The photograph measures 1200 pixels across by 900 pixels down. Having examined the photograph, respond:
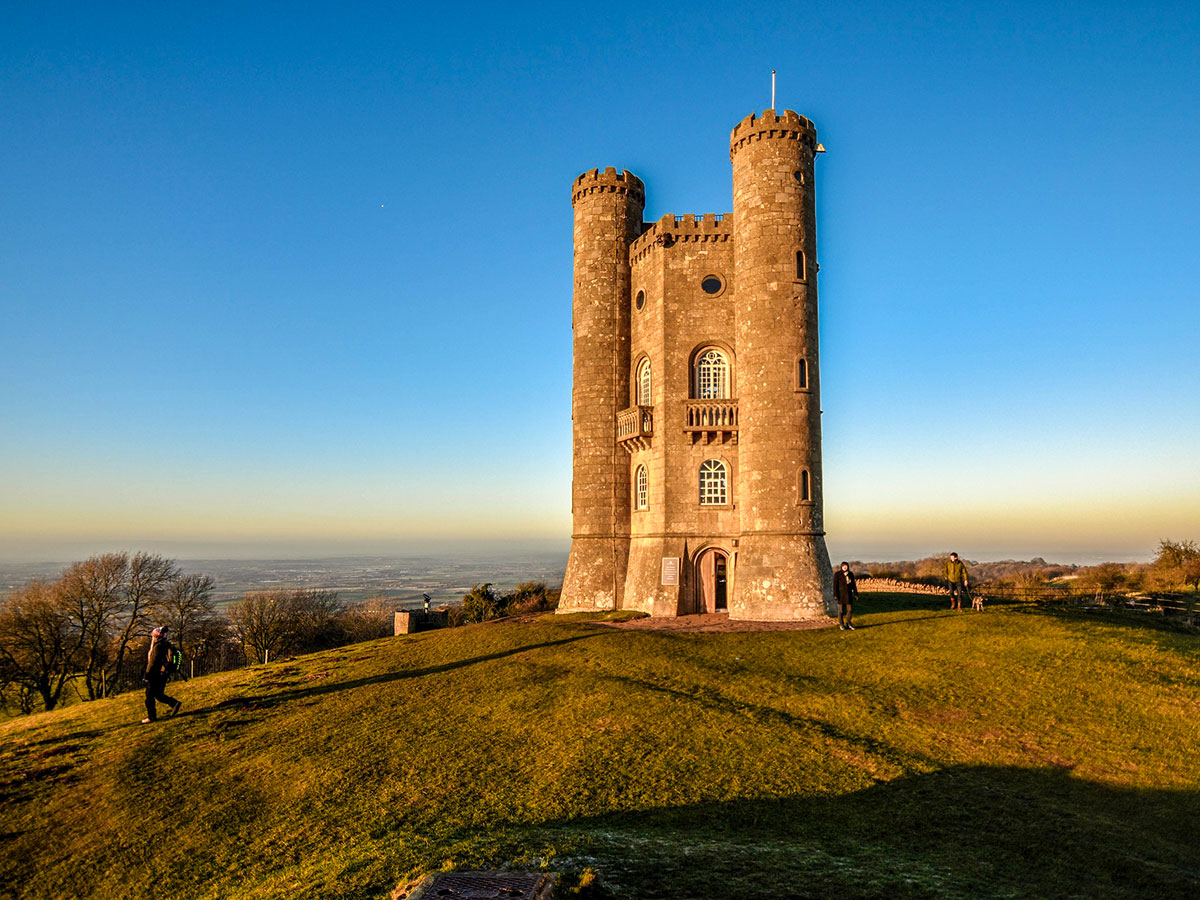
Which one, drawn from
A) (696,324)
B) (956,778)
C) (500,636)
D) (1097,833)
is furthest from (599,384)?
(1097,833)

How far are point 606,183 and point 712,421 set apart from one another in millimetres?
12759

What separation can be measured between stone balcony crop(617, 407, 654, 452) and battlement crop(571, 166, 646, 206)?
10586 millimetres

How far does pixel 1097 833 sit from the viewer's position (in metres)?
9.61

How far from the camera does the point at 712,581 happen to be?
30.2 meters

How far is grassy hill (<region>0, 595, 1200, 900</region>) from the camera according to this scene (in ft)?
27.5

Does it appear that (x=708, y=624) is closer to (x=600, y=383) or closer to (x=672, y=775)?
(x=600, y=383)

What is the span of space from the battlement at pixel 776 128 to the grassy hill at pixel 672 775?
19.3 meters

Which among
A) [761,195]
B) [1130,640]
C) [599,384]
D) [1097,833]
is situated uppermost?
[761,195]

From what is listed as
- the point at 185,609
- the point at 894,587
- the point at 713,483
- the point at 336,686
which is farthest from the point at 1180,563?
the point at 185,609

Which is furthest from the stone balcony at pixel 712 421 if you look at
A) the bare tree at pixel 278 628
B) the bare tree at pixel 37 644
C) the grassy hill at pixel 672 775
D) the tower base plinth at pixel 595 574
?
the bare tree at pixel 37 644

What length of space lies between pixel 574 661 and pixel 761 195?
1927 cm

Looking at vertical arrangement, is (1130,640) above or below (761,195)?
below

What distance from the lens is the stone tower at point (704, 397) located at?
27516 mm

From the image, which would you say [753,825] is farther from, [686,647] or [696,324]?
[696,324]
